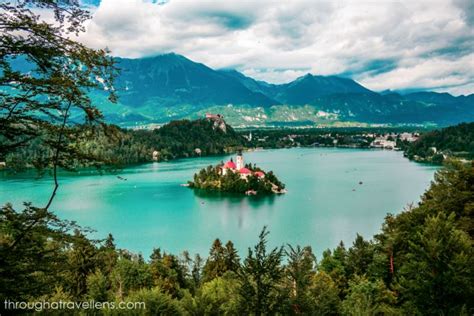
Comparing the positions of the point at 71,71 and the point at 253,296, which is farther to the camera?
the point at 253,296

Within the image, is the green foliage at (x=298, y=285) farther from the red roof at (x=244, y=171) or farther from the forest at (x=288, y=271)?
the red roof at (x=244, y=171)

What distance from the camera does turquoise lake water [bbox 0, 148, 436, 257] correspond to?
2495 cm

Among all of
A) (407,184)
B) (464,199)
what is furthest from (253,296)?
(407,184)

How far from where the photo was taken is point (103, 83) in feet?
12.4

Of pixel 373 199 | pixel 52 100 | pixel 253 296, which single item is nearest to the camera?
pixel 52 100

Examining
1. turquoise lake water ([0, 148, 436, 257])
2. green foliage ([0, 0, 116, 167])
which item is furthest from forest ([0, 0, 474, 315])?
turquoise lake water ([0, 148, 436, 257])

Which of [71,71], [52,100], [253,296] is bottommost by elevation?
[253,296]

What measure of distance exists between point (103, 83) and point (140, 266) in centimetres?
1214

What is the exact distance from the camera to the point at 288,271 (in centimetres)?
611

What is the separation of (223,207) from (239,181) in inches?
306

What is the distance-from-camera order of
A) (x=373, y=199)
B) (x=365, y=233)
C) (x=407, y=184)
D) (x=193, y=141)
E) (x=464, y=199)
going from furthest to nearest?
(x=193, y=141), (x=407, y=184), (x=373, y=199), (x=365, y=233), (x=464, y=199)

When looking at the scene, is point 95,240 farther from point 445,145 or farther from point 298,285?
point 445,145

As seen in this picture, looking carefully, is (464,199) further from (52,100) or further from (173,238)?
(173,238)

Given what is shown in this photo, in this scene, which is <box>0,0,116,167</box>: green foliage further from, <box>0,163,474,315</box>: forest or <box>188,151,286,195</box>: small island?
<box>188,151,286,195</box>: small island
